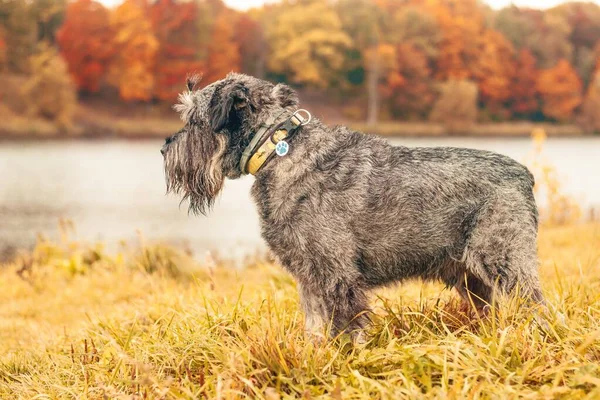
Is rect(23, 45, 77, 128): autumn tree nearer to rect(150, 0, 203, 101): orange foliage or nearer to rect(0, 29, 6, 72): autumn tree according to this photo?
rect(0, 29, 6, 72): autumn tree

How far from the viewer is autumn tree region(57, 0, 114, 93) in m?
47.7

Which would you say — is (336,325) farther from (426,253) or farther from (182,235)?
(182,235)

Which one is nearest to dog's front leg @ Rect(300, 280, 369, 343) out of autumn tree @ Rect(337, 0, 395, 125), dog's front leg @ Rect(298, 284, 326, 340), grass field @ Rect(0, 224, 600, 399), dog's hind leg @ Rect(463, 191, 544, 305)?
dog's front leg @ Rect(298, 284, 326, 340)

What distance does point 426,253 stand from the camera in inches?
161

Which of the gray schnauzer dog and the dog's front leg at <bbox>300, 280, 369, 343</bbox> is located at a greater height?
the gray schnauzer dog

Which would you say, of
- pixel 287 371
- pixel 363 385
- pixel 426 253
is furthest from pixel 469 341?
pixel 287 371

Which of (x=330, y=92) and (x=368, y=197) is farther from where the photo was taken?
(x=330, y=92)

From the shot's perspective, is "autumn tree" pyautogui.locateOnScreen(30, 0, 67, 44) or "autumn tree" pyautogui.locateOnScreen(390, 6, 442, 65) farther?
"autumn tree" pyautogui.locateOnScreen(390, 6, 442, 65)

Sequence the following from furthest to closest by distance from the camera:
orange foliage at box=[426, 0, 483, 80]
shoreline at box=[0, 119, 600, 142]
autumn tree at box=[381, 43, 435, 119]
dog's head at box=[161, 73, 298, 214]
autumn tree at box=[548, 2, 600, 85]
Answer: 1. autumn tree at box=[548, 2, 600, 85]
2. orange foliage at box=[426, 0, 483, 80]
3. autumn tree at box=[381, 43, 435, 119]
4. shoreline at box=[0, 119, 600, 142]
5. dog's head at box=[161, 73, 298, 214]

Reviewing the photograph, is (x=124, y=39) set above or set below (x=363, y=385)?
above

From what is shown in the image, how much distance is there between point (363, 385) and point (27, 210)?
52.2 feet

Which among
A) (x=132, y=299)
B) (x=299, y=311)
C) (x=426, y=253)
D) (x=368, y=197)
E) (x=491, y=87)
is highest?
(x=491, y=87)

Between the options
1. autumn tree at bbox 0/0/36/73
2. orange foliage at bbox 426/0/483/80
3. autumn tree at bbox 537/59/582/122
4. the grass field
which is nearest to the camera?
the grass field

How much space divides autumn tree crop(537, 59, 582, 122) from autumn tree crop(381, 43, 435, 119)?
1077 centimetres
